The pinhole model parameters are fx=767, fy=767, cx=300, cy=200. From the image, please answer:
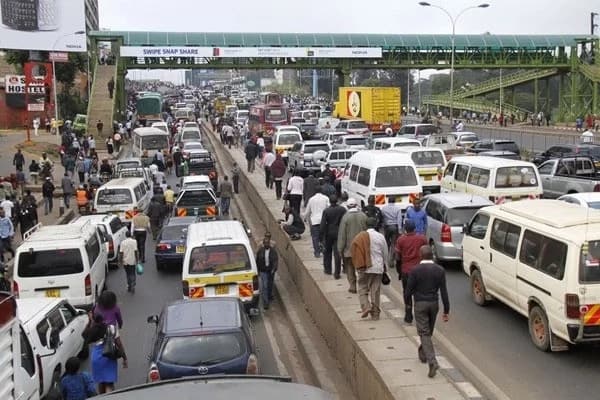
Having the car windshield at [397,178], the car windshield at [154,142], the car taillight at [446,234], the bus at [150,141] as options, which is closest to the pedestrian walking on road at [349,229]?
the car taillight at [446,234]

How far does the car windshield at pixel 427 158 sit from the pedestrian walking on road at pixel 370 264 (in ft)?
45.0

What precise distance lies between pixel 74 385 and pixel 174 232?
10017 millimetres

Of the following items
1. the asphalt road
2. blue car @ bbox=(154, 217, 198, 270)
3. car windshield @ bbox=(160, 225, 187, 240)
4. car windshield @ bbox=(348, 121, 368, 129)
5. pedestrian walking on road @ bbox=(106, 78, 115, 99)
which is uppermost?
pedestrian walking on road @ bbox=(106, 78, 115, 99)

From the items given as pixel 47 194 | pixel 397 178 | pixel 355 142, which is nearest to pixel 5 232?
pixel 47 194

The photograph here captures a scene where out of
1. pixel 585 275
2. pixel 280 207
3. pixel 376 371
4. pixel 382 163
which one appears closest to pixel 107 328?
pixel 376 371

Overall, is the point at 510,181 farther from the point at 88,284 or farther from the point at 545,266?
the point at 88,284

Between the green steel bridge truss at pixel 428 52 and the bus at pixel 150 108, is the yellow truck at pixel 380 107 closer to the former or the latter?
the green steel bridge truss at pixel 428 52

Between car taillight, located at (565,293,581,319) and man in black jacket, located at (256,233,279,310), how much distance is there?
6.13 m

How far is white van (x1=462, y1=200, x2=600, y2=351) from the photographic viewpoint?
31.6 feet

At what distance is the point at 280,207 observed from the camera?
2395 cm

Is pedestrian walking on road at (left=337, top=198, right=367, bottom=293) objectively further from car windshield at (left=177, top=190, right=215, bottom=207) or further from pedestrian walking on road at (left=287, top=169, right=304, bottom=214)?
car windshield at (left=177, top=190, right=215, bottom=207)

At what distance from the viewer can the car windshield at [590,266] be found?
9.61m

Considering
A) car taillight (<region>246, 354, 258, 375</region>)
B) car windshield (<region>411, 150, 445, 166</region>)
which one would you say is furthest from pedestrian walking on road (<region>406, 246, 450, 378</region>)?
car windshield (<region>411, 150, 445, 166</region>)

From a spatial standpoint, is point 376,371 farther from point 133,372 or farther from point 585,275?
point 133,372
